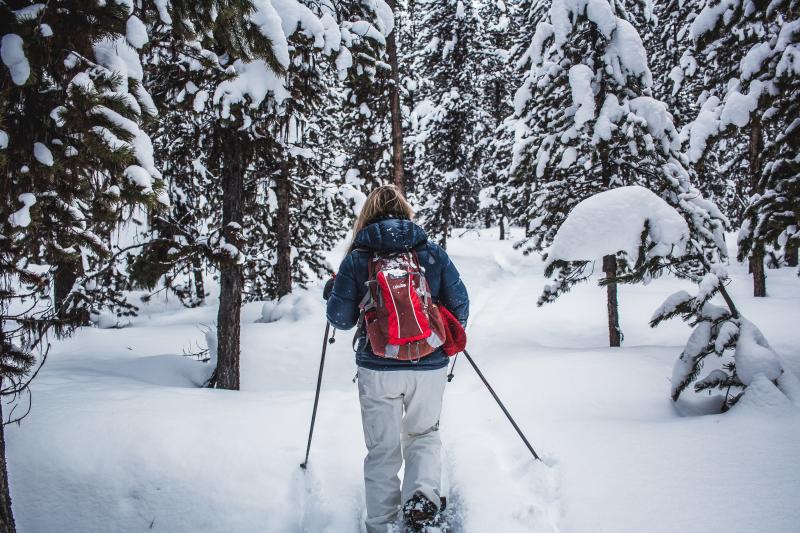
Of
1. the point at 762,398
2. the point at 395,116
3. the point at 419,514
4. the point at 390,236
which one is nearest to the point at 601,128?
the point at 762,398

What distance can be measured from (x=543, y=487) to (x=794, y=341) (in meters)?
6.35

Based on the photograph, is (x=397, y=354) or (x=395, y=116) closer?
(x=397, y=354)

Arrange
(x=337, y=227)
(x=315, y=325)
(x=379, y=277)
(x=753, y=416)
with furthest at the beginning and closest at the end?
(x=337, y=227) → (x=315, y=325) → (x=753, y=416) → (x=379, y=277)

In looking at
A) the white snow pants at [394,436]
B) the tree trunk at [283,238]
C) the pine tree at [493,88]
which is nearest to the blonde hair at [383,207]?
the white snow pants at [394,436]

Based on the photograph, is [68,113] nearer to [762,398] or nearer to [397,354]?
[397,354]

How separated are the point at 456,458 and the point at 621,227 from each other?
298 centimetres

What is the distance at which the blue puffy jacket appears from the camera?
322 centimetres

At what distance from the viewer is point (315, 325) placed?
1102cm

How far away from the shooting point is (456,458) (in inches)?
164

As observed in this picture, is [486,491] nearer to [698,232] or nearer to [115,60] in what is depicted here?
[115,60]

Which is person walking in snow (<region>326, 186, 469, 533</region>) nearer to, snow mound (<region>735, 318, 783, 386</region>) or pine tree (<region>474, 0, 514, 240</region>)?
snow mound (<region>735, 318, 783, 386</region>)

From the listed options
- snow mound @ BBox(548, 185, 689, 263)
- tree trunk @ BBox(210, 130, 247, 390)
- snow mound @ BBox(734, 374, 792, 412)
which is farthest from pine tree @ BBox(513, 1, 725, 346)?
tree trunk @ BBox(210, 130, 247, 390)

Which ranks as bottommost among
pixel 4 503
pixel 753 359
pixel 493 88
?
pixel 4 503

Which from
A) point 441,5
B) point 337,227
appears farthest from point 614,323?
point 441,5
